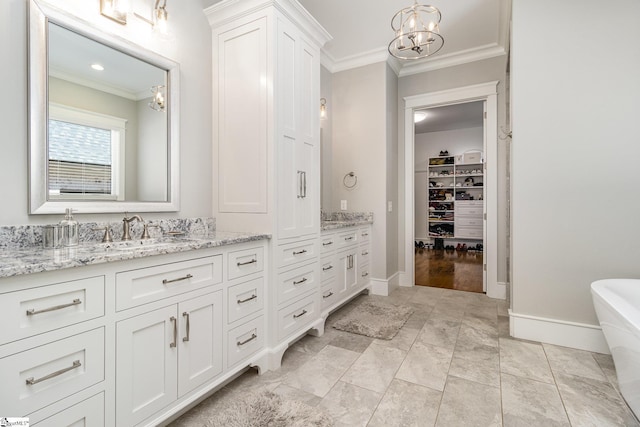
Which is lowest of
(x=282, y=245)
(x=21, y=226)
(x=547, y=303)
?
(x=547, y=303)

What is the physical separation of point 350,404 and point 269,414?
0.44 meters

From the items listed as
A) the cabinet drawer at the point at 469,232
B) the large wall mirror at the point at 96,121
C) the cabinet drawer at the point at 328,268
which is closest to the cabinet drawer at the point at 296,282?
the cabinet drawer at the point at 328,268

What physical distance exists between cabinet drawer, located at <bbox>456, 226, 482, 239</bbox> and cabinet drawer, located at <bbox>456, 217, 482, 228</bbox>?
0.08 metres

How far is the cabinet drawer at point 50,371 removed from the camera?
92 centimetres

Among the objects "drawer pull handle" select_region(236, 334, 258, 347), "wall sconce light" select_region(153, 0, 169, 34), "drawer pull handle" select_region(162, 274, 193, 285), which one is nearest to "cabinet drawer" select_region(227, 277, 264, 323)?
"drawer pull handle" select_region(236, 334, 258, 347)

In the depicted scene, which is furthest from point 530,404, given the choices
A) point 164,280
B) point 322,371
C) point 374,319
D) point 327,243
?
point 164,280

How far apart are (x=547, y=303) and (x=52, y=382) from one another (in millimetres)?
3021

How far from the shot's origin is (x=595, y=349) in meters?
2.20

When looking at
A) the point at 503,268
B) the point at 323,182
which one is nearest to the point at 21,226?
the point at 323,182

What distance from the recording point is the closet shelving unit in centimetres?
757

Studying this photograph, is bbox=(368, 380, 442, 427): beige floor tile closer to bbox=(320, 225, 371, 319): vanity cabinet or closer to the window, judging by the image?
bbox=(320, 225, 371, 319): vanity cabinet

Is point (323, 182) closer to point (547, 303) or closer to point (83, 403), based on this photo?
point (547, 303)

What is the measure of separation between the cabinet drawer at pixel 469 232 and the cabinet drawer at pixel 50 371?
7.92 metres

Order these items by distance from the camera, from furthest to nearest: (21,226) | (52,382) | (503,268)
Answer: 1. (503,268)
2. (21,226)
3. (52,382)
